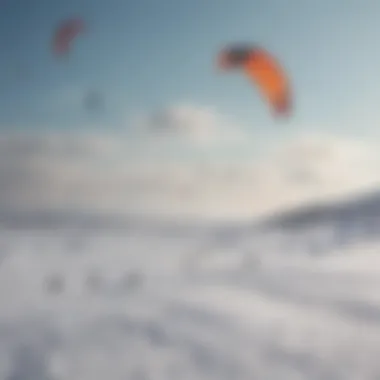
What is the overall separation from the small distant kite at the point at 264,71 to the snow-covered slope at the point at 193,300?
0.25m

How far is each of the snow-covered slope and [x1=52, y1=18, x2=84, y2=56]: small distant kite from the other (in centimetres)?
38

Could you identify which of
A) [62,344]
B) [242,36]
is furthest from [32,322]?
[242,36]

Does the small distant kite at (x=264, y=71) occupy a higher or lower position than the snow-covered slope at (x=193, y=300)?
higher

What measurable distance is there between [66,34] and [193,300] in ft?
2.07

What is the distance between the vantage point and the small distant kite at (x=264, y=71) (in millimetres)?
1298

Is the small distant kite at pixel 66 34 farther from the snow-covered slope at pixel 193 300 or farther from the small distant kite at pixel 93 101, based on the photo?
the snow-covered slope at pixel 193 300

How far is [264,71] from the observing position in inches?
51.1

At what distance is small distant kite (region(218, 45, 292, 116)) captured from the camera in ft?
4.26

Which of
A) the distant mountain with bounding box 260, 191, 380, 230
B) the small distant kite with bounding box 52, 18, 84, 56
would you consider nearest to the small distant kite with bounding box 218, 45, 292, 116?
the distant mountain with bounding box 260, 191, 380, 230

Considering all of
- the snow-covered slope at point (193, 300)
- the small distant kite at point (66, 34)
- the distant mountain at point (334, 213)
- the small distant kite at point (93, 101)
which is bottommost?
the snow-covered slope at point (193, 300)

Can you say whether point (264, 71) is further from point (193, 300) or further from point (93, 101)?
point (193, 300)

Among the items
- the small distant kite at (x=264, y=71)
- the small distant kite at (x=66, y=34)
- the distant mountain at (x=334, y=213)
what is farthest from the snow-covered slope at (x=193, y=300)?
the small distant kite at (x=66, y=34)

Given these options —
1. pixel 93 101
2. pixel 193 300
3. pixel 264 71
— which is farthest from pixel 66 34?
pixel 193 300

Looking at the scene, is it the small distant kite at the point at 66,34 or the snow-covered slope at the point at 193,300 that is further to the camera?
the small distant kite at the point at 66,34
